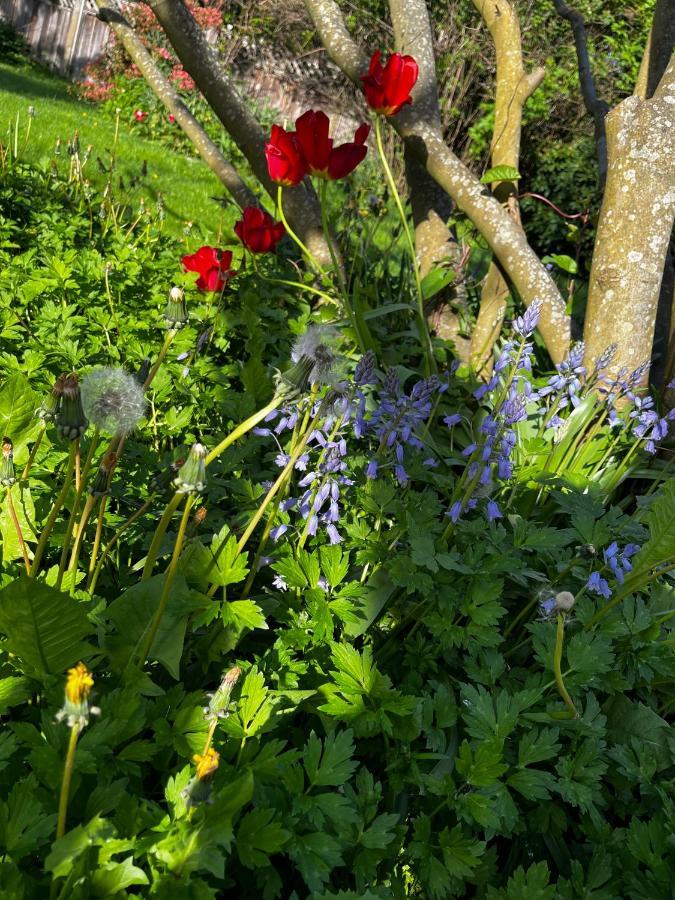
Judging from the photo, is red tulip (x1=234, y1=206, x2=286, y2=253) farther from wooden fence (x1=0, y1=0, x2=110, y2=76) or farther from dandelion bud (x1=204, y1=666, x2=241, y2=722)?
wooden fence (x1=0, y1=0, x2=110, y2=76)

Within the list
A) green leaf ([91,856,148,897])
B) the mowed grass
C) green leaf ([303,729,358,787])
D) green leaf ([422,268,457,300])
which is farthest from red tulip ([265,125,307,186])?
green leaf ([91,856,148,897])

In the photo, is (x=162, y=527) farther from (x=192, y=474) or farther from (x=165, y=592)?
(x=192, y=474)

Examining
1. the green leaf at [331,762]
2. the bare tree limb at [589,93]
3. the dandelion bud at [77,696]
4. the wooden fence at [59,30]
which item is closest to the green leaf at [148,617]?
the green leaf at [331,762]

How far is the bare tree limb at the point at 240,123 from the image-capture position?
10.4 feet

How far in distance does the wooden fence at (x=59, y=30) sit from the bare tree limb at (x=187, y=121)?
41.6 ft

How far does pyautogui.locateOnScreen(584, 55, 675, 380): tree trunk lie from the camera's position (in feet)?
7.95

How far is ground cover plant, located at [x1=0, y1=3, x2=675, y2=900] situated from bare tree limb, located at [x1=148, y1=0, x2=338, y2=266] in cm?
92

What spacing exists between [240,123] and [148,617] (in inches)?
106

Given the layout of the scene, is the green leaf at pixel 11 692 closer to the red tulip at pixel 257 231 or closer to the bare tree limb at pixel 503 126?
the red tulip at pixel 257 231

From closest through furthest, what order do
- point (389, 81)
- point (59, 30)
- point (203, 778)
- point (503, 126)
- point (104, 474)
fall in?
point (203, 778), point (104, 474), point (389, 81), point (503, 126), point (59, 30)

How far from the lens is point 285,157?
7.59ft

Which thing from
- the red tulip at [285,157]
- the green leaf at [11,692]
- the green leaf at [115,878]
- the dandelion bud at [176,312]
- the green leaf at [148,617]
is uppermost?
the red tulip at [285,157]

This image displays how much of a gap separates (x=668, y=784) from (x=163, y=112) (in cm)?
1182

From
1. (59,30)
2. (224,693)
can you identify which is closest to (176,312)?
(224,693)
